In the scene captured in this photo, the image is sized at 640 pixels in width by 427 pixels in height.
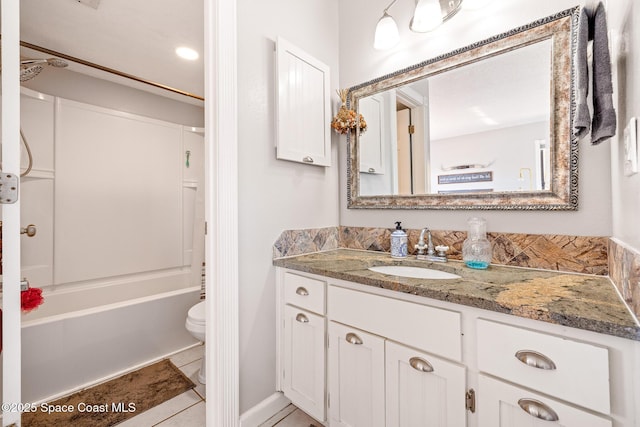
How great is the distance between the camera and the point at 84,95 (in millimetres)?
2328

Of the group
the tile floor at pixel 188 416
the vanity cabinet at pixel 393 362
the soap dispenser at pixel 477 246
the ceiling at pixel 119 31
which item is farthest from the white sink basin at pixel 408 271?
the ceiling at pixel 119 31

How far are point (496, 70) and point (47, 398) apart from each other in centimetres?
302

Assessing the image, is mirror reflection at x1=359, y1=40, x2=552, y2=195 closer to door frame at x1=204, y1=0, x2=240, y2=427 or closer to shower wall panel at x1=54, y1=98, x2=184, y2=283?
door frame at x1=204, y1=0, x2=240, y2=427

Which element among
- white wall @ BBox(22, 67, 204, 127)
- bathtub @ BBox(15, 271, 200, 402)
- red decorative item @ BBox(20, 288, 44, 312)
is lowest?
bathtub @ BBox(15, 271, 200, 402)

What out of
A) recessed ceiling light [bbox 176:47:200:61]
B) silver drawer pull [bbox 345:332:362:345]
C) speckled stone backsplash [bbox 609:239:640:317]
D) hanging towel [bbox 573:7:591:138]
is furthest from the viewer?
recessed ceiling light [bbox 176:47:200:61]

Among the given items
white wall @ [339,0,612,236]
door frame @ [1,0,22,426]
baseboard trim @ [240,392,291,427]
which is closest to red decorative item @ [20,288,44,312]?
door frame @ [1,0,22,426]

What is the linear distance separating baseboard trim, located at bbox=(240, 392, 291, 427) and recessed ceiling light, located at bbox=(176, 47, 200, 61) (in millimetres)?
2437

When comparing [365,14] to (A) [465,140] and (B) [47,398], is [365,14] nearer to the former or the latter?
(A) [465,140]

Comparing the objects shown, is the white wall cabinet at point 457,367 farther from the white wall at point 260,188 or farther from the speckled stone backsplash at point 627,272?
the white wall at point 260,188

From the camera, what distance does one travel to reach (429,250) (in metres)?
1.45

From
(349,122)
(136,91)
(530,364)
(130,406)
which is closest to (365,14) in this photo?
(349,122)

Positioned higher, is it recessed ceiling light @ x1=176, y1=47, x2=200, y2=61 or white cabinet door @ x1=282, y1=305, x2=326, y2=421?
recessed ceiling light @ x1=176, y1=47, x2=200, y2=61

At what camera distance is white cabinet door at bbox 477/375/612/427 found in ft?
2.17

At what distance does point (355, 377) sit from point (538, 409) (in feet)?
2.06
